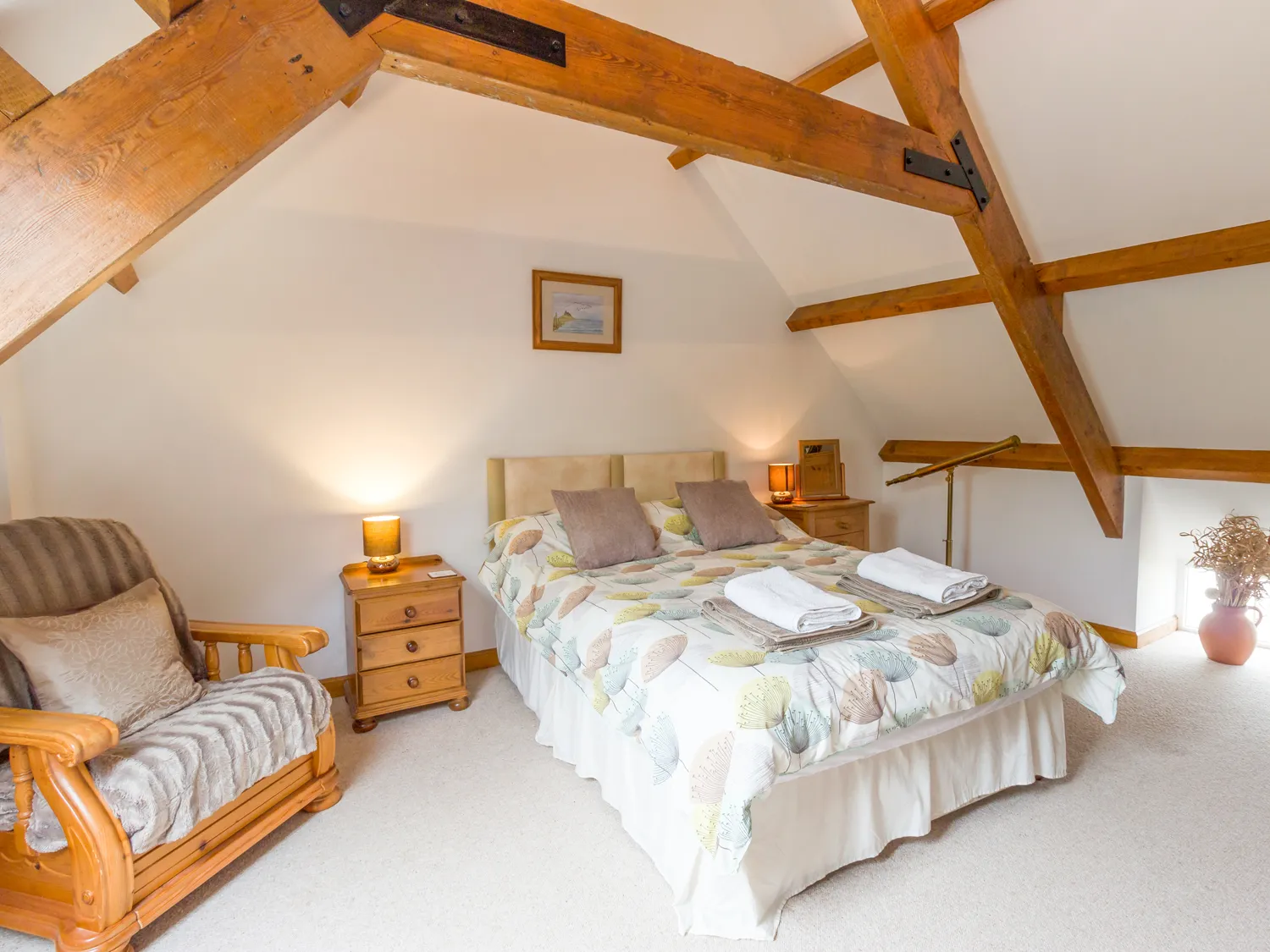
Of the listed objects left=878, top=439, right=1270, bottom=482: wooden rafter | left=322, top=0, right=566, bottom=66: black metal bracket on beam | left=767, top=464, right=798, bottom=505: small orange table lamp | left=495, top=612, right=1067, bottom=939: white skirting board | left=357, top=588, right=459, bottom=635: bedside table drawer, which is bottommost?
left=495, top=612, right=1067, bottom=939: white skirting board

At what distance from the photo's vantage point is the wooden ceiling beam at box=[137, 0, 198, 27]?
4.19 ft

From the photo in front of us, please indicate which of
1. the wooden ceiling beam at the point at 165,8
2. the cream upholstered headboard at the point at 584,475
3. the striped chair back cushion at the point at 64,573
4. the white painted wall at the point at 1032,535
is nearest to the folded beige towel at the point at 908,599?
the cream upholstered headboard at the point at 584,475

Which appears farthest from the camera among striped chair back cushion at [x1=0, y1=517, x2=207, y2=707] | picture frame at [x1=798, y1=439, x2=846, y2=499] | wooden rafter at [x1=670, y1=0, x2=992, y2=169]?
picture frame at [x1=798, y1=439, x2=846, y2=499]

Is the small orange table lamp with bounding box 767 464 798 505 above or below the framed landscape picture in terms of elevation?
below

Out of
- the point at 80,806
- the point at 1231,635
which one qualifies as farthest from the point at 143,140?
the point at 1231,635

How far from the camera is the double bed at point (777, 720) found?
5.61 feet

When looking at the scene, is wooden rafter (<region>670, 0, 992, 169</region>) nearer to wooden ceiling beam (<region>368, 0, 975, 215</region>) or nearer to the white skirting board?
wooden ceiling beam (<region>368, 0, 975, 215</region>)

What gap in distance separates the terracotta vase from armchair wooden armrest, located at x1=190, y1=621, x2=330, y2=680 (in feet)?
13.9

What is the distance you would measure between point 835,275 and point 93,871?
13.2 ft

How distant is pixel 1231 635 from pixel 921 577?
94.6 inches

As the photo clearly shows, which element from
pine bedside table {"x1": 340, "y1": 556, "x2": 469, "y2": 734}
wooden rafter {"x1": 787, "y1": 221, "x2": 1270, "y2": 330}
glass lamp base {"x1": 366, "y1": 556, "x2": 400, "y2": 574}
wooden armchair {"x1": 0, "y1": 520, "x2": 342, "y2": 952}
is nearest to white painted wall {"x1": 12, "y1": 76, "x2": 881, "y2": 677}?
glass lamp base {"x1": 366, "y1": 556, "x2": 400, "y2": 574}

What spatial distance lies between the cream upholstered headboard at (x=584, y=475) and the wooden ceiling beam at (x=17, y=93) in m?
2.36

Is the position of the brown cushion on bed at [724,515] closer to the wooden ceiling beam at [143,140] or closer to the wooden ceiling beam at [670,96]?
the wooden ceiling beam at [670,96]

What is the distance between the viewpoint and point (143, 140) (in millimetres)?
1292
